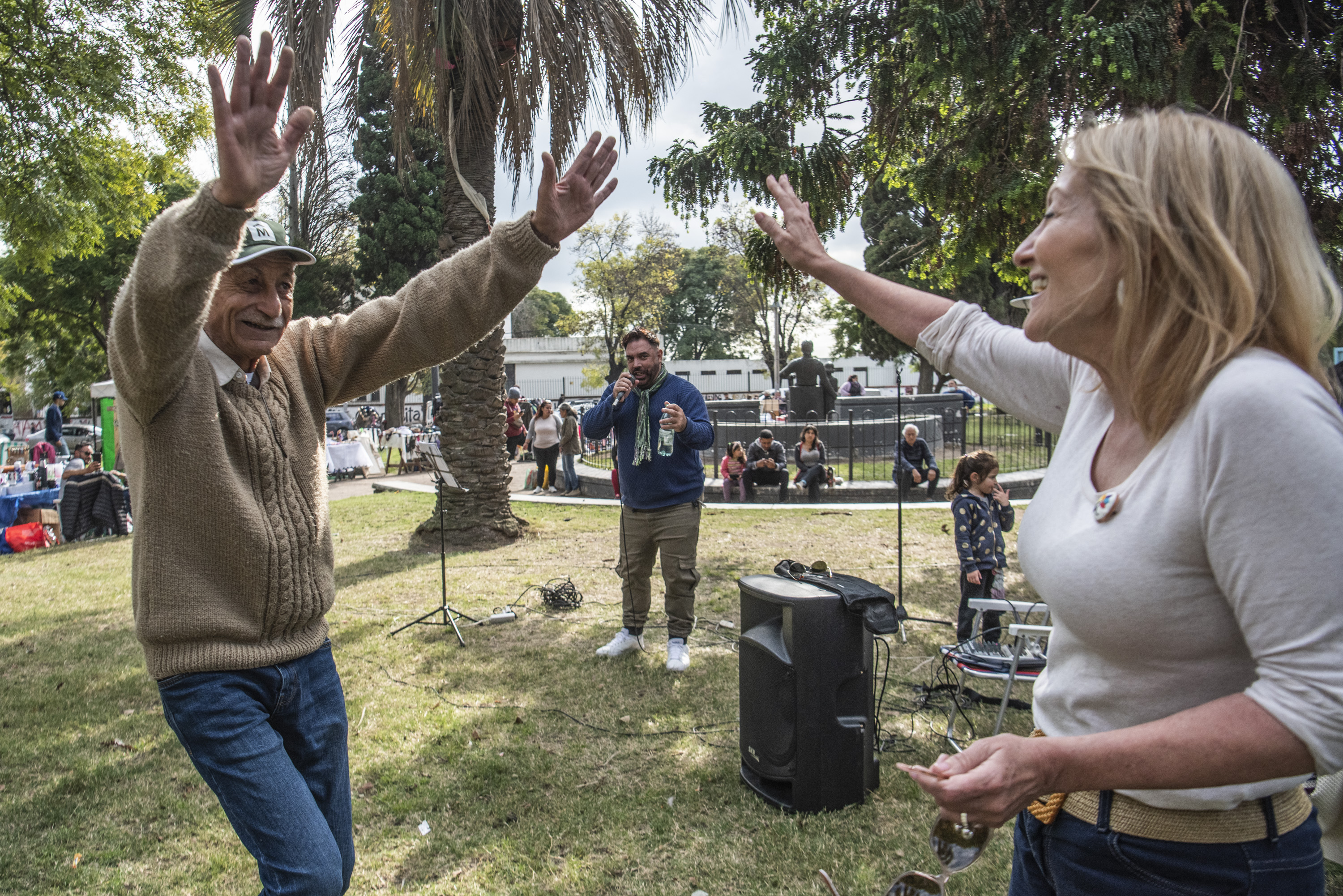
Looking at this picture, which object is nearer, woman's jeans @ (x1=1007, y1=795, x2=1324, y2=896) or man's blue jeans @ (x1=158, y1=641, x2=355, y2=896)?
woman's jeans @ (x1=1007, y1=795, x2=1324, y2=896)

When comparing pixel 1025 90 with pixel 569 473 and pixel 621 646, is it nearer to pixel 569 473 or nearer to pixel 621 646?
pixel 621 646

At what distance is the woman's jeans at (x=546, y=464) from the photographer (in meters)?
16.7

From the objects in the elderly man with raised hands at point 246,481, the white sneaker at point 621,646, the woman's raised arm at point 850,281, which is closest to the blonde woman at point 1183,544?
the woman's raised arm at point 850,281

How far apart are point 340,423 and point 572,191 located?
105ft

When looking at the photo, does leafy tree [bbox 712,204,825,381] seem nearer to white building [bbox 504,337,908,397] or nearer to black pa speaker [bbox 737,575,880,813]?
white building [bbox 504,337,908,397]

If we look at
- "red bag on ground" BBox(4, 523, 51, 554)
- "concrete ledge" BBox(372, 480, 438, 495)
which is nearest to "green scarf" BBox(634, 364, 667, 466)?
"red bag on ground" BBox(4, 523, 51, 554)

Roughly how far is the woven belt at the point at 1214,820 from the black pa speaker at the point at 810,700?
2494mm

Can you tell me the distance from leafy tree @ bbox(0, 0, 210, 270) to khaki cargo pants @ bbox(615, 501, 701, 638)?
8312 mm

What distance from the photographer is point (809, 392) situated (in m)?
18.7

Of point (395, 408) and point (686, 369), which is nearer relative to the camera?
point (395, 408)

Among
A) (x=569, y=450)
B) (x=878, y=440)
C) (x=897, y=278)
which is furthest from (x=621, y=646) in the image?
(x=897, y=278)

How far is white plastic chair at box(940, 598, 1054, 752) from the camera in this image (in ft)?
14.4

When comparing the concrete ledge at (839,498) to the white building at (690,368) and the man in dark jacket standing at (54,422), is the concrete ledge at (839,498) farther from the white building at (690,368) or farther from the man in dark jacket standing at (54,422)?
the white building at (690,368)

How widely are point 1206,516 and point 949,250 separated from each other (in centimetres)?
788
